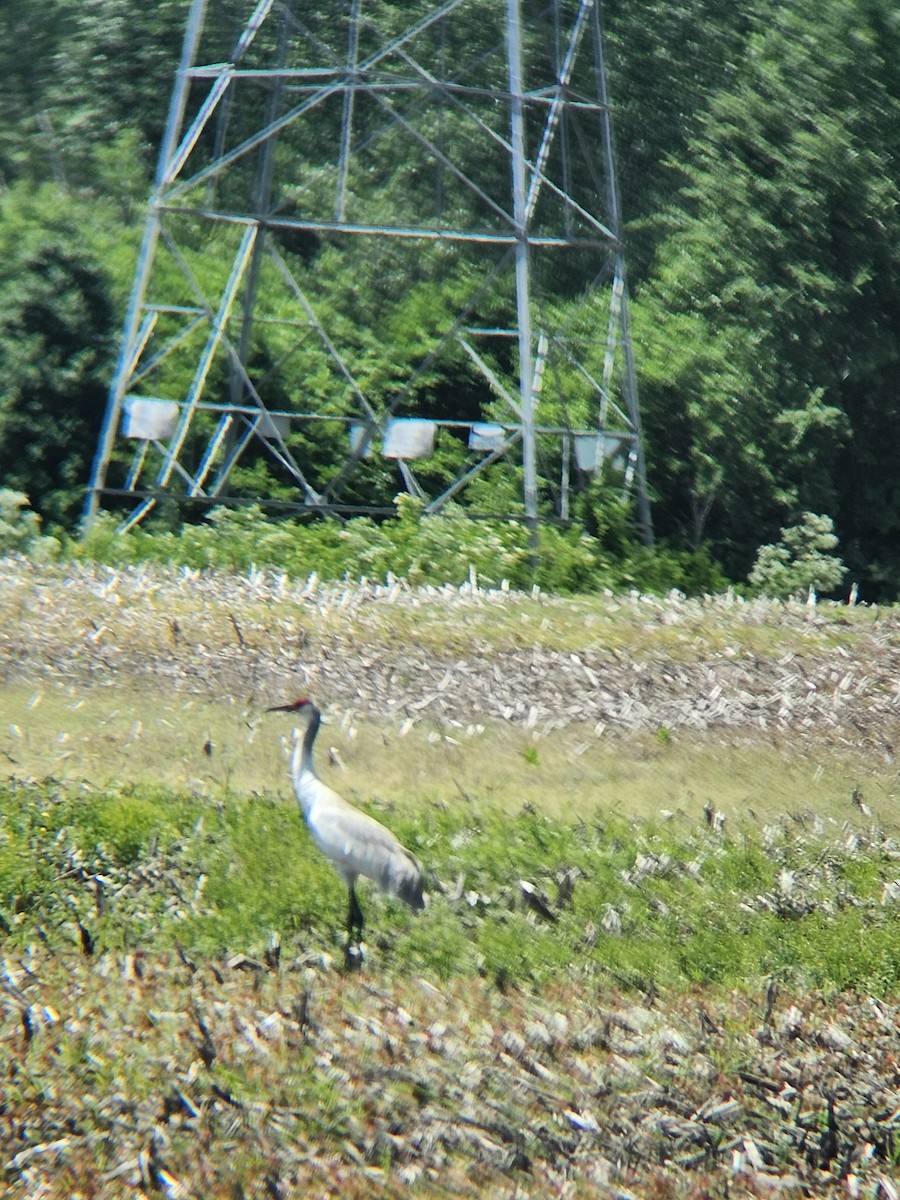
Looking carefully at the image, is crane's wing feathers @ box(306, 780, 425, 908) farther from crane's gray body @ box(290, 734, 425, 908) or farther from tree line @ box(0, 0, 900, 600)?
tree line @ box(0, 0, 900, 600)

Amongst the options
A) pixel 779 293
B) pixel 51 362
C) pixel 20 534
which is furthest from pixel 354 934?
pixel 779 293

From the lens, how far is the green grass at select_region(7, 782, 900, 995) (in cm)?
821

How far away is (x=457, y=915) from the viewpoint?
8617 mm

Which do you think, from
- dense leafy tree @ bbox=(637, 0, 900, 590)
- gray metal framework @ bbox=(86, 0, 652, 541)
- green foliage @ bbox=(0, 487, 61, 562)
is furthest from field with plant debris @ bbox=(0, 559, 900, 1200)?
dense leafy tree @ bbox=(637, 0, 900, 590)

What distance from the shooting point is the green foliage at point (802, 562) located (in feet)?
83.1

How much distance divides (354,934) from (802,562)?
1919 centimetres

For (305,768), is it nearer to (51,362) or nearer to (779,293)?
(51,362)

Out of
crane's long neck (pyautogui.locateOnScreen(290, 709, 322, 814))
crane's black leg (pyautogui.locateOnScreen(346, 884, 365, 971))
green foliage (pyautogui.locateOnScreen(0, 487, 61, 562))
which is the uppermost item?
crane's long neck (pyautogui.locateOnScreen(290, 709, 322, 814))

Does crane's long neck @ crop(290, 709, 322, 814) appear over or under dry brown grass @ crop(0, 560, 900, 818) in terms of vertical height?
over

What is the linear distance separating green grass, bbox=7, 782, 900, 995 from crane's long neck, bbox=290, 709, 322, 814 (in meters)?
0.65

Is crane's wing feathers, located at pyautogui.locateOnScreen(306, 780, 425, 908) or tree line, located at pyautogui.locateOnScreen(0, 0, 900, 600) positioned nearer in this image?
crane's wing feathers, located at pyautogui.locateOnScreen(306, 780, 425, 908)

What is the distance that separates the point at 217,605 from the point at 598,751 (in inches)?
161

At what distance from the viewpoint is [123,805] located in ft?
31.3

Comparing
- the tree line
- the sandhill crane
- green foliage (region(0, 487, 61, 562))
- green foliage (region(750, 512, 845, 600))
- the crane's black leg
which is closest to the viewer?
the sandhill crane
